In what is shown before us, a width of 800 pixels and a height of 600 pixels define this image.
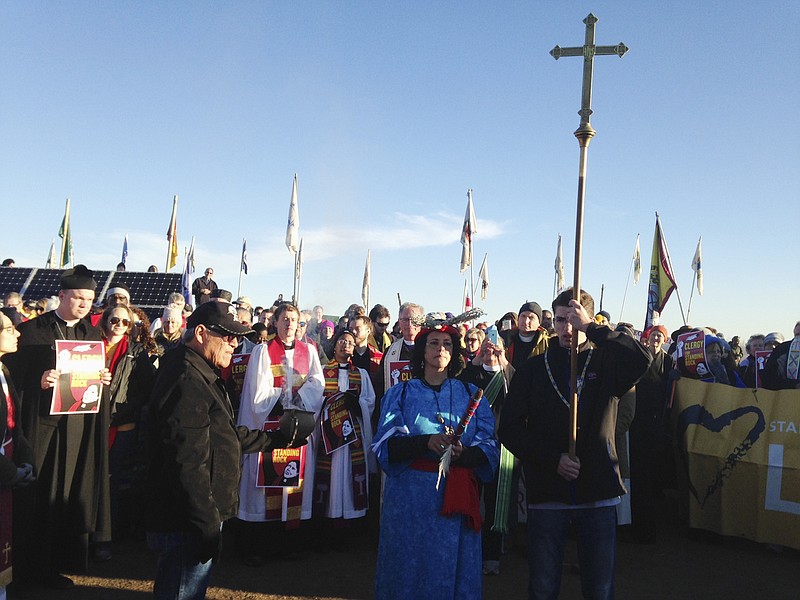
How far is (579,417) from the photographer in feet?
11.9

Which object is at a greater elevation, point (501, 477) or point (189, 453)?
point (189, 453)

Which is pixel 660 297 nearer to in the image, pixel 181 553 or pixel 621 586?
pixel 621 586

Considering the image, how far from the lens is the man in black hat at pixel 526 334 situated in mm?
7070

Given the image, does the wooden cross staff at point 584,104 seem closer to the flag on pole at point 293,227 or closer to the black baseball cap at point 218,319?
the black baseball cap at point 218,319

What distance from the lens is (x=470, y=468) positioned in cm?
366

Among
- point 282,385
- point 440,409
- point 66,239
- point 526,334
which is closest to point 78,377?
point 282,385

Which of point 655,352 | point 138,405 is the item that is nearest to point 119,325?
point 138,405

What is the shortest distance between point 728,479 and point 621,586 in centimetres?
204

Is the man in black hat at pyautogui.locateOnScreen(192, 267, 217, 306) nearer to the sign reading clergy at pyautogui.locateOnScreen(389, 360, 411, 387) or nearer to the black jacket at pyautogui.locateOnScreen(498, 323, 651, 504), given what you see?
the sign reading clergy at pyautogui.locateOnScreen(389, 360, 411, 387)

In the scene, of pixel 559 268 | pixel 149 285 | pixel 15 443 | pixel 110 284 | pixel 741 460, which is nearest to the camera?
pixel 15 443

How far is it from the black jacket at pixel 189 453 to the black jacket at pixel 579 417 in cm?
158

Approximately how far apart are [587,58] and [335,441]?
161 inches

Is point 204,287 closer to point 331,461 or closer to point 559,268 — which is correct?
point 331,461

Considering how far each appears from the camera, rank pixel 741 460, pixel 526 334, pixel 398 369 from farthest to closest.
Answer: pixel 526 334
pixel 398 369
pixel 741 460
